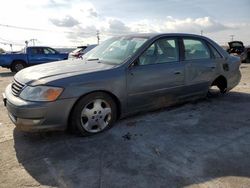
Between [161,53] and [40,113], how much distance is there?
2371 millimetres

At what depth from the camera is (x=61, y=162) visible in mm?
3395

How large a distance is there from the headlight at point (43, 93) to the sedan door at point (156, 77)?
3.89 feet

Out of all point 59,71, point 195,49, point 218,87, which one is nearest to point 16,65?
point 218,87

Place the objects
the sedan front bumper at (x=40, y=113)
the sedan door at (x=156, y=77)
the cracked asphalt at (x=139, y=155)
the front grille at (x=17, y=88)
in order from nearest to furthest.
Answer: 1. the cracked asphalt at (x=139, y=155)
2. the sedan front bumper at (x=40, y=113)
3. the front grille at (x=17, y=88)
4. the sedan door at (x=156, y=77)

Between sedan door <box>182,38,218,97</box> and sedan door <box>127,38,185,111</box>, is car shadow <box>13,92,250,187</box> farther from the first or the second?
sedan door <box>182,38,218,97</box>

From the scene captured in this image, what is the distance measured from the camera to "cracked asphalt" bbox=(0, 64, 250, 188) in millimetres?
3014

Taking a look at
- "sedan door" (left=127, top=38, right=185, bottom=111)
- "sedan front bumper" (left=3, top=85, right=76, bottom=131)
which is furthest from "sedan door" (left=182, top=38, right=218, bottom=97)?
"sedan front bumper" (left=3, top=85, right=76, bottom=131)

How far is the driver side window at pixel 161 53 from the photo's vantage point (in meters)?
4.72

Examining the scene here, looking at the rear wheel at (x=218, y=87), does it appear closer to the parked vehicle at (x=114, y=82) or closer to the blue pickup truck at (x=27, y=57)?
the parked vehicle at (x=114, y=82)

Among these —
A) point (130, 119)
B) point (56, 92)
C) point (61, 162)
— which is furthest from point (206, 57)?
point (61, 162)

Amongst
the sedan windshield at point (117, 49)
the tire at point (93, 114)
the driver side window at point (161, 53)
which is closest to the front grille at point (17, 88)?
the tire at point (93, 114)

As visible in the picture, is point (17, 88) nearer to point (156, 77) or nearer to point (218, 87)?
point (156, 77)

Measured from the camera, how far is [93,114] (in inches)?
164

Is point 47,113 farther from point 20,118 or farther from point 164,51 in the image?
point 164,51
